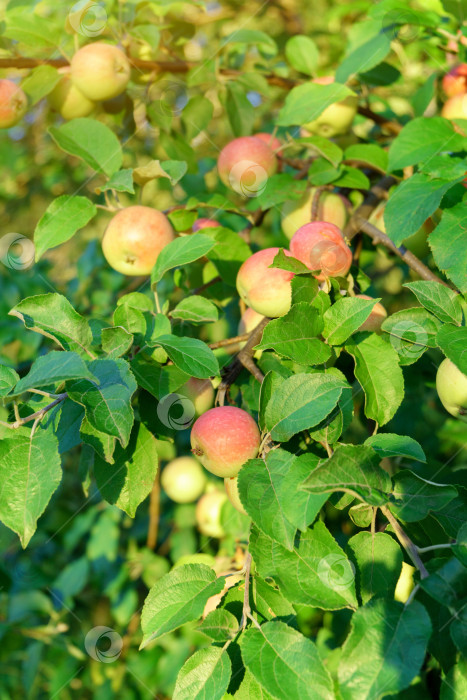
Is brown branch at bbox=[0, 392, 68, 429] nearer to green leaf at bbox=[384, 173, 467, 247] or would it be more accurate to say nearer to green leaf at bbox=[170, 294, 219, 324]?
green leaf at bbox=[170, 294, 219, 324]

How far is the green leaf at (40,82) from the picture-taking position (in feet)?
4.11

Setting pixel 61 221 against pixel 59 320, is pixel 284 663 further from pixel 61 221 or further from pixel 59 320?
pixel 61 221

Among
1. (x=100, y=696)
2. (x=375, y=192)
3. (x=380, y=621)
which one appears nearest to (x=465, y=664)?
(x=380, y=621)

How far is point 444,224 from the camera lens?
0.90 metres

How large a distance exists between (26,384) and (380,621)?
1.42 ft

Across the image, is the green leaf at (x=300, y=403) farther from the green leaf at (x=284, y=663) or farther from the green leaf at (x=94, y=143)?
the green leaf at (x=94, y=143)

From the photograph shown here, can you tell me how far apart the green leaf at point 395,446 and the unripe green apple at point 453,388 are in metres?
0.15

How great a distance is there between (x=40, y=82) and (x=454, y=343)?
1.02 m

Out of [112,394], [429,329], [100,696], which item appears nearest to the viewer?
[112,394]

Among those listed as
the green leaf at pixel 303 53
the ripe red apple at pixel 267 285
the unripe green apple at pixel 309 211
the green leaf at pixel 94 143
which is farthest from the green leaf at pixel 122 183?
the green leaf at pixel 303 53

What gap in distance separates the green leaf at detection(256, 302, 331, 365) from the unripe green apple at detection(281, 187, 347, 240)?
0.33m

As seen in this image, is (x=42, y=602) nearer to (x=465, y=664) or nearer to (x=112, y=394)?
(x=112, y=394)

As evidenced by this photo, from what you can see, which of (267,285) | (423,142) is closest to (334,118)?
(423,142)

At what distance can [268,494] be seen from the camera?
0.72 meters
